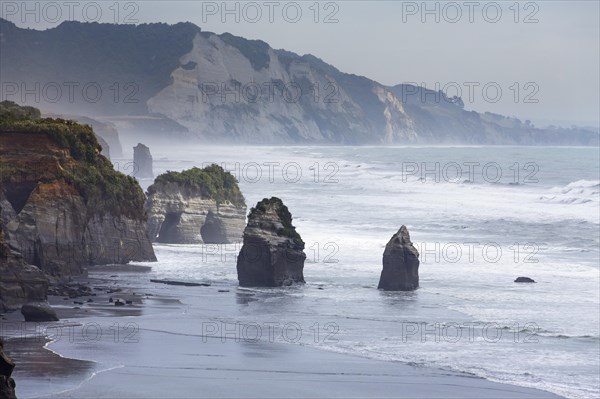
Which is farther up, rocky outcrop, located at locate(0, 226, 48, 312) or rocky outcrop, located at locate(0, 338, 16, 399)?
rocky outcrop, located at locate(0, 226, 48, 312)

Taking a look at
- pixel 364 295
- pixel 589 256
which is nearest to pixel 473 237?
pixel 589 256

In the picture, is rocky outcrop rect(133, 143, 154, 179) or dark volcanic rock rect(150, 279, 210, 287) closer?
dark volcanic rock rect(150, 279, 210, 287)

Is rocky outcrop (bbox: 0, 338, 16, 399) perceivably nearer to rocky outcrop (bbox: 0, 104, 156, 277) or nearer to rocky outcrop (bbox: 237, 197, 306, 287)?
rocky outcrop (bbox: 0, 104, 156, 277)

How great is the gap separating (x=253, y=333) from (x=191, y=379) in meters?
8.58

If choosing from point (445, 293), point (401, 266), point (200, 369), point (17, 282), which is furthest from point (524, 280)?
point (200, 369)

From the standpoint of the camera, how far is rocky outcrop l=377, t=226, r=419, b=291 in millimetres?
55531

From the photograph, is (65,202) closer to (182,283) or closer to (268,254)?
(182,283)

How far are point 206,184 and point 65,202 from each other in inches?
659

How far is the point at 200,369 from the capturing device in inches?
1478

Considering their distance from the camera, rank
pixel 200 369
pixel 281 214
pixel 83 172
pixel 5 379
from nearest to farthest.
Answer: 1. pixel 5 379
2. pixel 200 369
3. pixel 281 214
4. pixel 83 172

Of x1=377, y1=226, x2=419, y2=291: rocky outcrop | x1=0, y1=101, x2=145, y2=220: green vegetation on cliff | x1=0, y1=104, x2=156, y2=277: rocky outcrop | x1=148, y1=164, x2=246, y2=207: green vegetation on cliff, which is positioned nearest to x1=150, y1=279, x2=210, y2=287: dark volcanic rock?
x1=0, y1=104, x2=156, y2=277: rocky outcrop

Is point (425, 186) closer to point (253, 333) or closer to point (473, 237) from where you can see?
point (473, 237)

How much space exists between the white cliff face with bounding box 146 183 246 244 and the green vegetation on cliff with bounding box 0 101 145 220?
898cm

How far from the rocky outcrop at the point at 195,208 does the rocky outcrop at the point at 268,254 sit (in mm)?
15491
